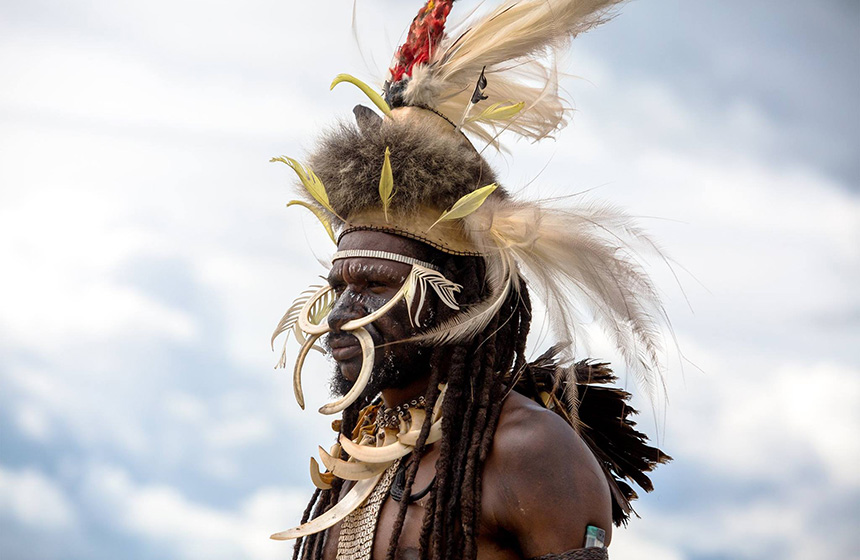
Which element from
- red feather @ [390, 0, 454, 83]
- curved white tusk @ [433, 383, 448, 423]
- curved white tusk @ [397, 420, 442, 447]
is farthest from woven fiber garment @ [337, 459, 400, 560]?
red feather @ [390, 0, 454, 83]

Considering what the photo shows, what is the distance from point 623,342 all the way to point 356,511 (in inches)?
46.4

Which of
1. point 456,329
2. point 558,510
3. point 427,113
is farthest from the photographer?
point 427,113

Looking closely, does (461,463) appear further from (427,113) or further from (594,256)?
(427,113)

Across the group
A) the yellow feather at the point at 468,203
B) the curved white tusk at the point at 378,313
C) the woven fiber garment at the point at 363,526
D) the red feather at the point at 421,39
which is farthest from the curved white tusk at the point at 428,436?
the red feather at the point at 421,39

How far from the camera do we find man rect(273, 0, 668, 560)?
3.50m

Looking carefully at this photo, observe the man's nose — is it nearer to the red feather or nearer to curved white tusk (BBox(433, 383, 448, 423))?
curved white tusk (BBox(433, 383, 448, 423))

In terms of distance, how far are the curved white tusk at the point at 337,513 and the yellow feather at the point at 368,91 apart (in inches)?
55.3

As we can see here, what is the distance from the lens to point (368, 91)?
4.01m

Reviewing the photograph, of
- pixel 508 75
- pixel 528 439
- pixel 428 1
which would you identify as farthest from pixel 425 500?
pixel 428 1

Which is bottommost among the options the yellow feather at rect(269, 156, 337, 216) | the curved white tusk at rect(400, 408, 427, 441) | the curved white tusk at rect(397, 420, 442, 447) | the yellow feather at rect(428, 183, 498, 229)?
the curved white tusk at rect(397, 420, 442, 447)

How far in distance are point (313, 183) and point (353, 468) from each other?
1.11 m

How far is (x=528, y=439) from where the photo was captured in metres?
3.52

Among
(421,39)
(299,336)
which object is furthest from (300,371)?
(421,39)

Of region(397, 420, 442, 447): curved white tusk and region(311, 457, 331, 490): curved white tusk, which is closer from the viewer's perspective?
region(397, 420, 442, 447): curved white tusk
